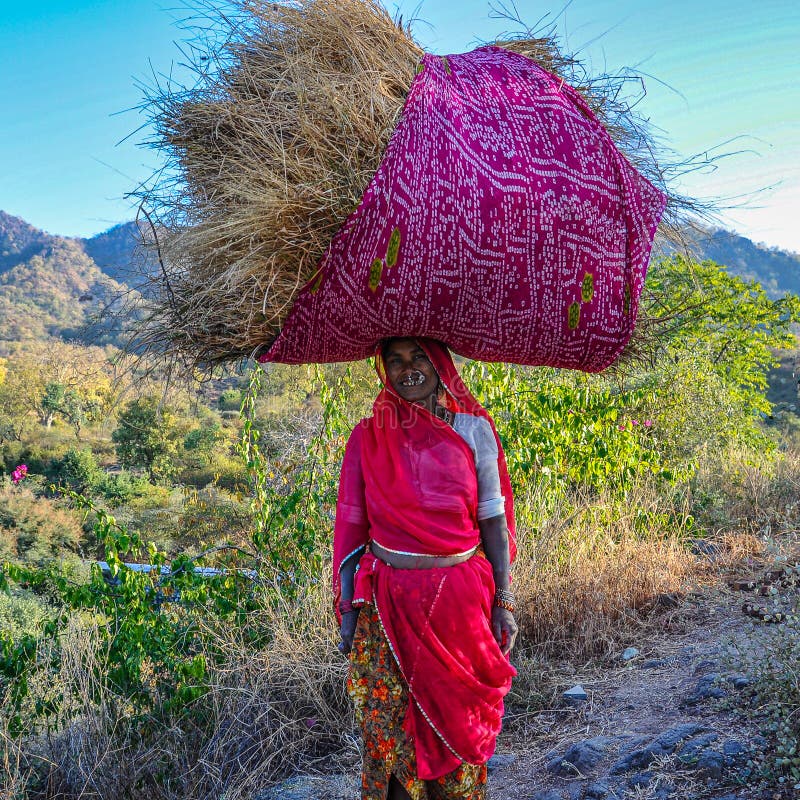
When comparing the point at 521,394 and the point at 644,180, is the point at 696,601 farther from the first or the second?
the point at 644,180

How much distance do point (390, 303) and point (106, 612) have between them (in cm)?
259

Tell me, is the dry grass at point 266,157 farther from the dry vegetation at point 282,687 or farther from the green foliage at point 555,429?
the green foliage at point 555,429

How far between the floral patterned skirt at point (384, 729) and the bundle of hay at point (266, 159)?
981 mm

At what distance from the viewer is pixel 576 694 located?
333 centimetres

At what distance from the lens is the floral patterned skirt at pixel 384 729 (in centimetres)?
208

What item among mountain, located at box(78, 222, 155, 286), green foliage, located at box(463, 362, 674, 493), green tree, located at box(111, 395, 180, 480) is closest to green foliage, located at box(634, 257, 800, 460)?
green foliage, located at box(463, 362, 674, 493)

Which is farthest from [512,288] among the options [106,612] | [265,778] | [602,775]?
[106,612]

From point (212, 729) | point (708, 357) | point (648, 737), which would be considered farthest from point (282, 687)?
point (708, 357)

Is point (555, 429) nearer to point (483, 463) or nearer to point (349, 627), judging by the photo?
point (483, 463)

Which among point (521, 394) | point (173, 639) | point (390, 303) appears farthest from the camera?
point (521, 394)

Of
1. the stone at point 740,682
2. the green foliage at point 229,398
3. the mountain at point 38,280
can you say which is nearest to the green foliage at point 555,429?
the green foliage at point 229,398

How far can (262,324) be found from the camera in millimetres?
2092

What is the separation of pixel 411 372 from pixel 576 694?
203 centimetres

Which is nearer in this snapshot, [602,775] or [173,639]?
[602,775]
